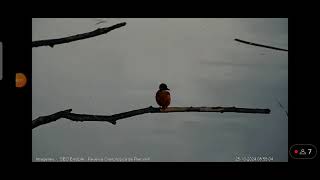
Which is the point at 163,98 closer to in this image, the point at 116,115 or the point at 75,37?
the point at 116,115

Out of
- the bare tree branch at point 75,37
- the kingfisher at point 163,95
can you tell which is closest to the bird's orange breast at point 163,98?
the kingfisher at point 163,95

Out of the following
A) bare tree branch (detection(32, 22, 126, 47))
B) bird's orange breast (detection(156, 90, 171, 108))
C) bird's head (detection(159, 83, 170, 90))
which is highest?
bare tree branch (detection(32, 22, 126, 47))

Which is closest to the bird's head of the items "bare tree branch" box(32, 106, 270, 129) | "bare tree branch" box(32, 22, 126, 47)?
"bare tree branch" box(32, 106, 270, 129)

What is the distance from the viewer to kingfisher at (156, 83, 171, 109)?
8.41 feet

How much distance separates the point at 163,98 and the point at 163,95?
0.06ft

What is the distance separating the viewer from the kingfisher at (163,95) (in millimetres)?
2562

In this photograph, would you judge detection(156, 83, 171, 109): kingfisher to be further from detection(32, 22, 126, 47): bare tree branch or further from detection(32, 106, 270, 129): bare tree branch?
detection(32, 22, 126, 47): bare tree branch

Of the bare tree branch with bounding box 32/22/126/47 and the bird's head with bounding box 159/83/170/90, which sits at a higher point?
the bare tree branch with bounding box 32/22/126/47

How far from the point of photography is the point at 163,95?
256 cm

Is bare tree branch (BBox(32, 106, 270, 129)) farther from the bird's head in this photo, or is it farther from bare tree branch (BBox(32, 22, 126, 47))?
bare tree branch (BBox(32, 22, 126, 47))

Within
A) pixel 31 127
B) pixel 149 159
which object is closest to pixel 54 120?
pixel 31 127

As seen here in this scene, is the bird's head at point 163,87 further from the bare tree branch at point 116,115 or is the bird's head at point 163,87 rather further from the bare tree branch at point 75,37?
the bare tree branch at point 75,37
